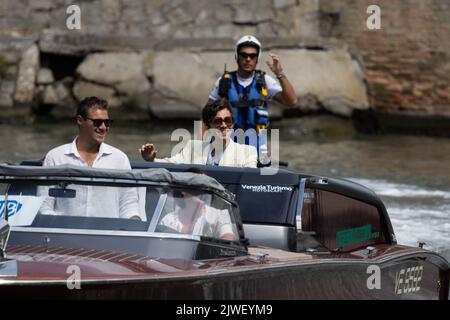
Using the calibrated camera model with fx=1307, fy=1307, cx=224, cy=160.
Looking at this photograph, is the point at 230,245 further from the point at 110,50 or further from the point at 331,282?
the point at 110,50

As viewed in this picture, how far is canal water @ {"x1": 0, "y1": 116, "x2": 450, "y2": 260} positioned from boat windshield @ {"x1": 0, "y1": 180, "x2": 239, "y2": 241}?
203 inches

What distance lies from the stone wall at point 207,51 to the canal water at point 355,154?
26 cm

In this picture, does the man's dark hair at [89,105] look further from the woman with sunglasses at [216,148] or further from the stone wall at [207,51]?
the stone wall at [207,51]

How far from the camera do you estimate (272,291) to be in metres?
5.75

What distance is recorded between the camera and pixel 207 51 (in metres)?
16.7

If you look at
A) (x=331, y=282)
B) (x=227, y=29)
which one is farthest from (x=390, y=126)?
(x=331, y=282)

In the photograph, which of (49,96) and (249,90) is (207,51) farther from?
(249,90)

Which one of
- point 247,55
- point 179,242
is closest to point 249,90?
point 247,55

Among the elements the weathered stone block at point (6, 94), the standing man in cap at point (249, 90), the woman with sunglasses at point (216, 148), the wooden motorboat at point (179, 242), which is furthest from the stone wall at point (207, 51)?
the wooden motorboat at point (179, 242)

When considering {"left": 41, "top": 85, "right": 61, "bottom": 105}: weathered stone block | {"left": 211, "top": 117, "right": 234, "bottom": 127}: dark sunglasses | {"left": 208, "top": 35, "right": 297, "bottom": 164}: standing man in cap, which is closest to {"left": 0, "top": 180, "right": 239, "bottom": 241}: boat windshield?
{"left": 211, "top": 117, "right": 234, "bottom": 127}: dark sunglasses

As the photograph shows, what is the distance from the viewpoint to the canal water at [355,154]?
40.0ft

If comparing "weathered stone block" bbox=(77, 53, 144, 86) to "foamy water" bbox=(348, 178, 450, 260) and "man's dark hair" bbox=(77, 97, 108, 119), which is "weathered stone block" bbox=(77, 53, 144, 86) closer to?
"foamy water" bbox=(348, 178, 450, 260)

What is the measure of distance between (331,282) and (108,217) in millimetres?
1114

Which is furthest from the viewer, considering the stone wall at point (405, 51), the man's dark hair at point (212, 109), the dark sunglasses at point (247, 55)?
the stone wall at point (405, 51)
